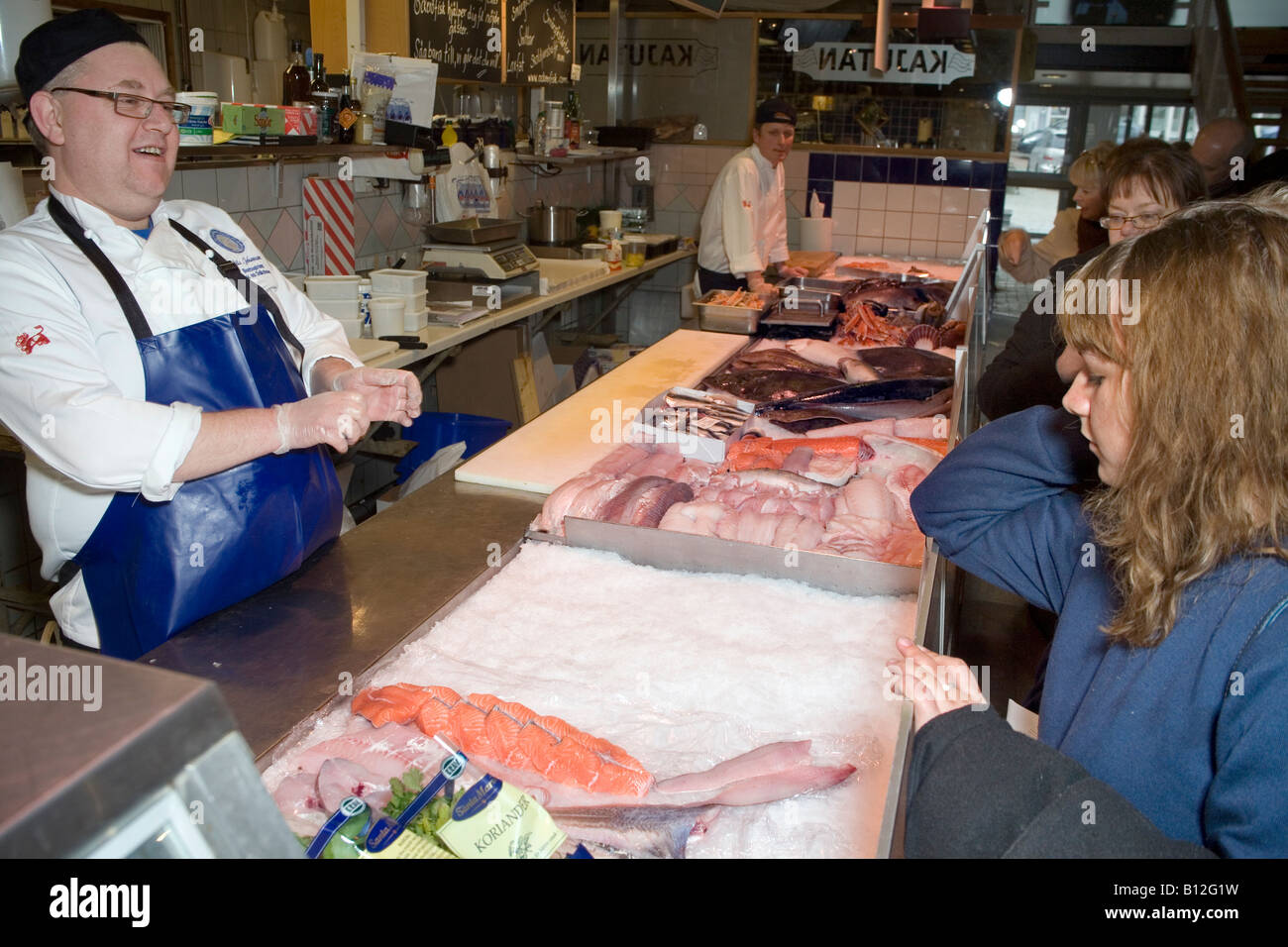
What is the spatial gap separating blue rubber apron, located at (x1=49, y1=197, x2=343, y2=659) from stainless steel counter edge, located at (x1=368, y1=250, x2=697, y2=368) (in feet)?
5.31

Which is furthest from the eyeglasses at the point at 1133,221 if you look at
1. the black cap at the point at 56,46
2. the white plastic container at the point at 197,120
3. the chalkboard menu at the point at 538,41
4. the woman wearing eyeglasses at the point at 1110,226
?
the chalkboard menu at the point at 538,41

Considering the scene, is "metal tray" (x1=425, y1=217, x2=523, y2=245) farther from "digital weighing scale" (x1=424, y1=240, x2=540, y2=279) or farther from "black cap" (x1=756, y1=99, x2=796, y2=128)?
"black cap" (x1=756, y1=99, x2=796, y2=128)

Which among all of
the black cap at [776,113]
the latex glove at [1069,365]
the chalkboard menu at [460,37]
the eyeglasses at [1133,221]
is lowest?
the latex glove at [1069,365]

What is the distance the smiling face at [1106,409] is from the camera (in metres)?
1.32

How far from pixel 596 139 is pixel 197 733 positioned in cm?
836

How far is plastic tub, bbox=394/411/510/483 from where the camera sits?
4.68 metres

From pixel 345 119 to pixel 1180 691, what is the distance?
4.42 meters

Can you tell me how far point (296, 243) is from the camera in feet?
16.9

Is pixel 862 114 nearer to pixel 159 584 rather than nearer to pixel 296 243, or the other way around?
pixel 296 243

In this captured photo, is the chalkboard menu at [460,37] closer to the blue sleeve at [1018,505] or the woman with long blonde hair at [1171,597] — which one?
the blue sleeve at [1018,505]

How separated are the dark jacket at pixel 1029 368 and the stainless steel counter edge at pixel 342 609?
5.11 ft

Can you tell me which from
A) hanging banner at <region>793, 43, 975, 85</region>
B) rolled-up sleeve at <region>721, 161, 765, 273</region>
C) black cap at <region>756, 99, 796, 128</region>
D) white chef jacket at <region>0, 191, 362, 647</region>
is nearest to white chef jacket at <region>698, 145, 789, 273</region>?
rolled-up sleeve at <region>721, 161, 765, 273</region>

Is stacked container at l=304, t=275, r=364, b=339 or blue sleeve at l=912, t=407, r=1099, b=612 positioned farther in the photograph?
stacked container at l=304, t=275, r=364, b=339

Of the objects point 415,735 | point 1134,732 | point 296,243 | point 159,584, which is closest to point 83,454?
point 159,584
